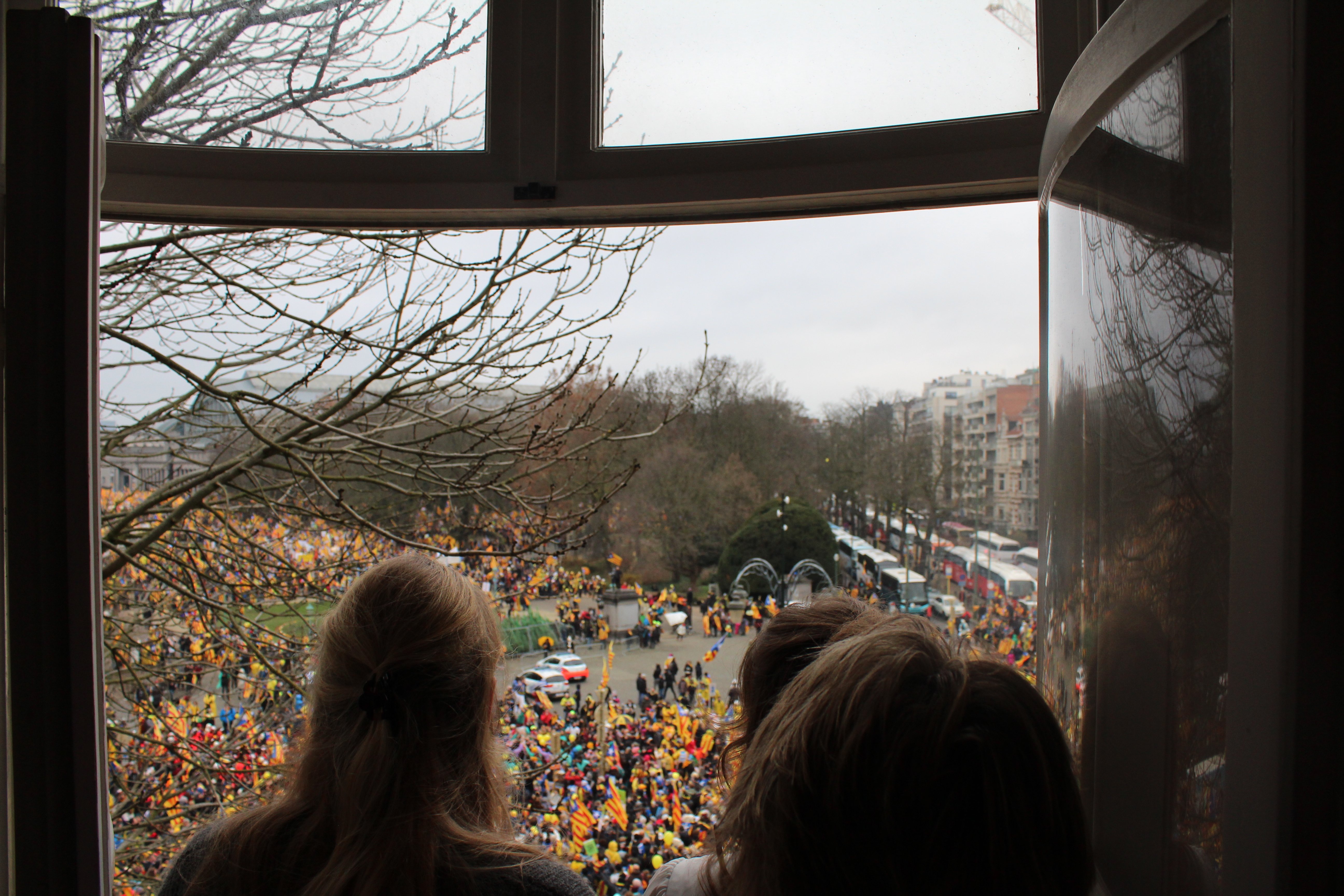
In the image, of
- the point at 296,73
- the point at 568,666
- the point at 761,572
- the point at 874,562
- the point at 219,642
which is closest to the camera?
the point at 296,73

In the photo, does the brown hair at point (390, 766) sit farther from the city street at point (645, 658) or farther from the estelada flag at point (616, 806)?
the estelada flag at point (616, 806)

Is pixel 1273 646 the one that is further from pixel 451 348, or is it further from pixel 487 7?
pixel 451 348

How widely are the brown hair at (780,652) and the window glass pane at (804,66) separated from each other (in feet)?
1.76

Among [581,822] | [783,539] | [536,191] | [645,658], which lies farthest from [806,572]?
[581,822]

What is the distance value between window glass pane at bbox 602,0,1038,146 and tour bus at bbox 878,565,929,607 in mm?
918

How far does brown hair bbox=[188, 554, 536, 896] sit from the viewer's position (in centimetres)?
71

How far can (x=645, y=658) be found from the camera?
7.91 feet

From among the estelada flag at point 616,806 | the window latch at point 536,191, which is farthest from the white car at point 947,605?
the estelada flag at point 616,806

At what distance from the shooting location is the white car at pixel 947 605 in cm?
146

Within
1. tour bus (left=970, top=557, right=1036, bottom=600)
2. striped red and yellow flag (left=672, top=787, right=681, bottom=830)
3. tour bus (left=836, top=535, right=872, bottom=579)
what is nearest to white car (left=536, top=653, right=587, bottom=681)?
striped red and yellow flag (left=672, top=787, right=681, bottom=830)

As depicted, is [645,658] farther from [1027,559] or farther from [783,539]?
[1027,559]

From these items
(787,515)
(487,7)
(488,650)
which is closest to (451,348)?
(787,515)

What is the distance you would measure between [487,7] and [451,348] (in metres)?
1.02

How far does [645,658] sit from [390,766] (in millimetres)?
1724
